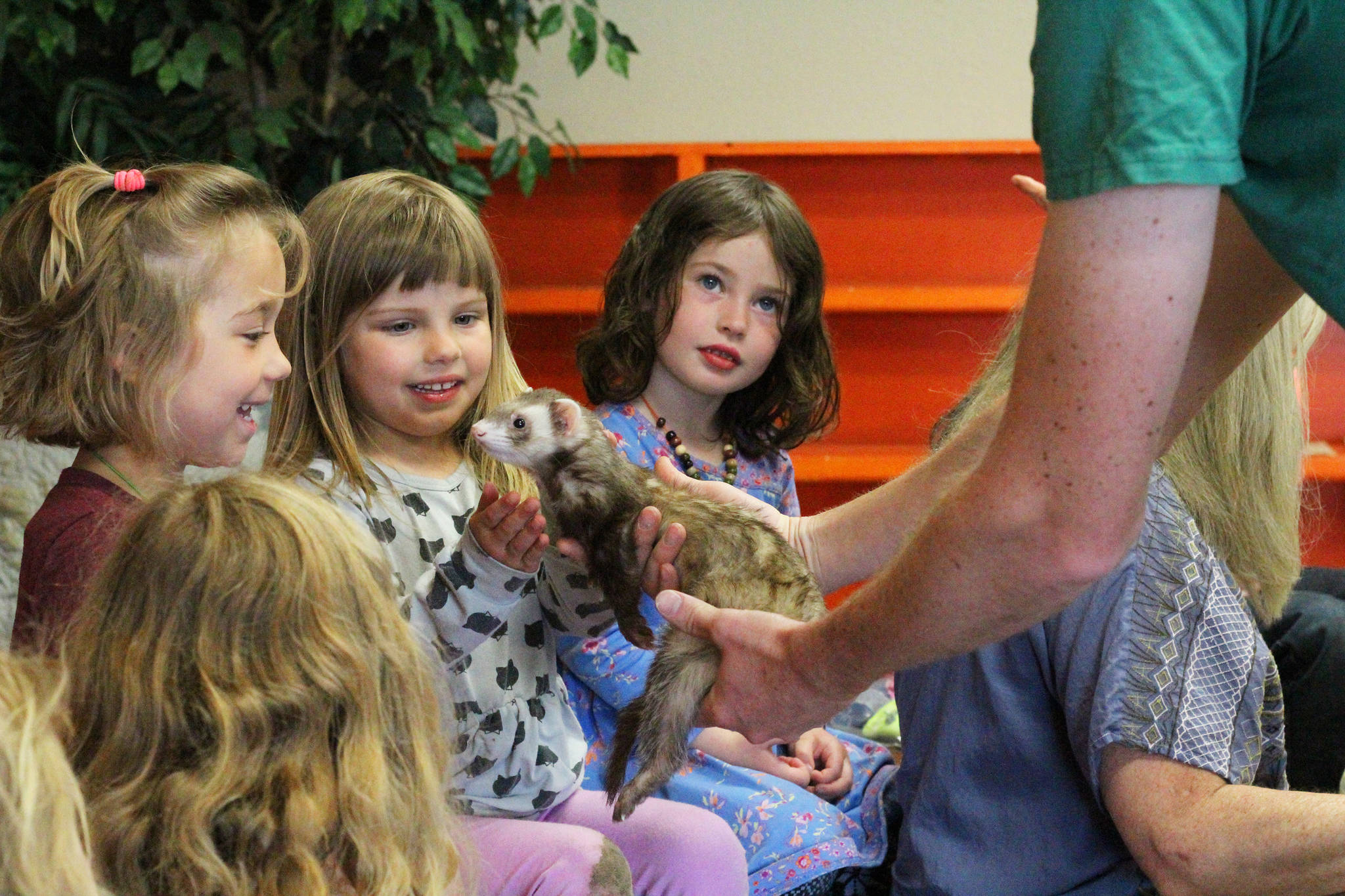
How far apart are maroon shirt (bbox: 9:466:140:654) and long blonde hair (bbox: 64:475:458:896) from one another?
41 centimetres

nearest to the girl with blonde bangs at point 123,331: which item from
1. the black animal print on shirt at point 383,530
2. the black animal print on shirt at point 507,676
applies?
the black animal print on shirt at point 383,530

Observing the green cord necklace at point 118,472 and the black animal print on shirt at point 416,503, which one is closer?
the green cord necklace at point 118,472

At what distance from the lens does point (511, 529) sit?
163cm

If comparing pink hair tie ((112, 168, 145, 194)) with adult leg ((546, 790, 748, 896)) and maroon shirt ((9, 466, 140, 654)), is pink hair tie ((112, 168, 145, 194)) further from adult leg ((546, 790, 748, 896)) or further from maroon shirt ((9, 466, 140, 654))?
adult leg ((546, 790, 748, 896))

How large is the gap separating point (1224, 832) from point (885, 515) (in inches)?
28.0

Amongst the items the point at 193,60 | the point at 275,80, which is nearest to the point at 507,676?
the point at 193,60

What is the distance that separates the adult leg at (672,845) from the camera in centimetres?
189

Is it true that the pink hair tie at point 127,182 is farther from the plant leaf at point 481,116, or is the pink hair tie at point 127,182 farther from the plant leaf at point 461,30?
the plant leaf at point 481,116

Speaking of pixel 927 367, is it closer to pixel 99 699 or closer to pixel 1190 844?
pixel 1190 844

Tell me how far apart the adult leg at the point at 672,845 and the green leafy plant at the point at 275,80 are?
2.13m

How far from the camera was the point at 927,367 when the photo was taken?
4.34 meters

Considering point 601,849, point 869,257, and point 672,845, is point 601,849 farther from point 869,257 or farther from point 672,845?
point 869,257

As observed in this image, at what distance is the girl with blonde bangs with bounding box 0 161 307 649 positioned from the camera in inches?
66.7

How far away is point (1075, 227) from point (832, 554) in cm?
123
